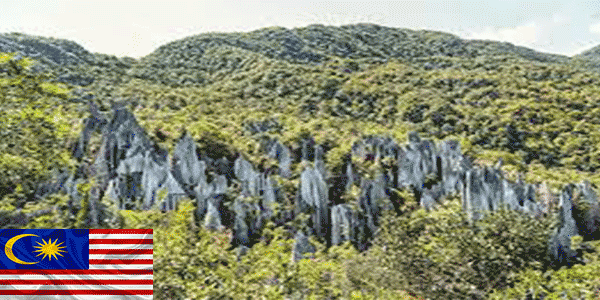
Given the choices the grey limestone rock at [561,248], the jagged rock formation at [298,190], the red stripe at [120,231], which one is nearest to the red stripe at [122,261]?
the red stripe at [120,231]

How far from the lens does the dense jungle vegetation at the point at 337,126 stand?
10266 mm

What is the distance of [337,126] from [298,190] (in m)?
39.9

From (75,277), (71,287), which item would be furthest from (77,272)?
(71,287)

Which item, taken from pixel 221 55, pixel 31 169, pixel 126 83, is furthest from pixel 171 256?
pixel 221 55

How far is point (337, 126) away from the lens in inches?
3258

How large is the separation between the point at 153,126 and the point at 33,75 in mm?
50798

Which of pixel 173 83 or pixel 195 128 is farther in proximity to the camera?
pixel 173 83

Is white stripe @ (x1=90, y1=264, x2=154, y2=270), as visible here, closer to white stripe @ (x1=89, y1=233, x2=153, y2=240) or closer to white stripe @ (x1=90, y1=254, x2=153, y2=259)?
white stripe @ (x1=90, y1=254, x2=153, y2=259)

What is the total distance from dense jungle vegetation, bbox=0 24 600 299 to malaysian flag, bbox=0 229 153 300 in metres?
0.45

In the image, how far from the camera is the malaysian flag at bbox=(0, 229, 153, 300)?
7.96m

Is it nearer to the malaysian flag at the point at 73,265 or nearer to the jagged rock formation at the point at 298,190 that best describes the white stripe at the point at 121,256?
the malaysian flag at the point at 73,265

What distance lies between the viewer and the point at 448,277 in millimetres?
16016

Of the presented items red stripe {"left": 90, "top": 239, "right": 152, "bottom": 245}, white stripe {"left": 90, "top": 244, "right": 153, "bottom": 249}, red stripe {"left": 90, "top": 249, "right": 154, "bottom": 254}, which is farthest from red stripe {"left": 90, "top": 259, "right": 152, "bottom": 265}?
red stripe {"left": 90, "top": 239, "right": 152, "bottom": 245}

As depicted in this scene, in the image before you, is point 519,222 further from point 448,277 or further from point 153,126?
point 153,126
